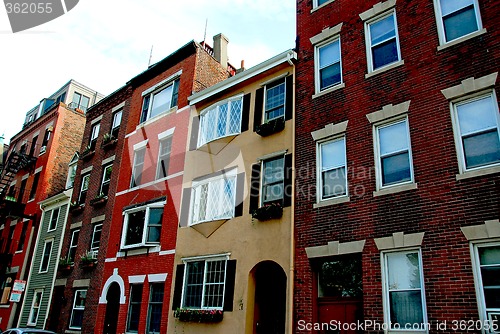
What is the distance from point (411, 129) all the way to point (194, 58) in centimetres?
1269

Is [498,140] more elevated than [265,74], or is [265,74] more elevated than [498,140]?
[265,74]

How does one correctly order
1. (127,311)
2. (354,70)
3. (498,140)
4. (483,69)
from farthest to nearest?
(127,311), (354,70), (483,69), (498,140)

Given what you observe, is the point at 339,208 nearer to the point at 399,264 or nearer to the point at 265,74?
the point at 399,264

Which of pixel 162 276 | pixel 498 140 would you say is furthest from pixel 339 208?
pixel 162 276

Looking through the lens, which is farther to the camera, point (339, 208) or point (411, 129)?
point (339, 208)

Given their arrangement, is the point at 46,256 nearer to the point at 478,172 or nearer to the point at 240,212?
the point at 240,212

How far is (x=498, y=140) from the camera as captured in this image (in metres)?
9.85

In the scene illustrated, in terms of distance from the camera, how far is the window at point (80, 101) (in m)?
37.4

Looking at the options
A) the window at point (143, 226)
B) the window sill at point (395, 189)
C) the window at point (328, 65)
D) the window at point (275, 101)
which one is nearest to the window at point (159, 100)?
the window at point (143, 226)

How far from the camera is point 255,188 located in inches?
587

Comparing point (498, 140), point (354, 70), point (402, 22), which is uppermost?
point (402, 22)

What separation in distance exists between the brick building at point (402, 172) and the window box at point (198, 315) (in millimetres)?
3250

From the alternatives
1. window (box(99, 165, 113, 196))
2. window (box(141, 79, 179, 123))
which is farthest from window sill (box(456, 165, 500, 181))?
window (box(99, 165, 113, 196))

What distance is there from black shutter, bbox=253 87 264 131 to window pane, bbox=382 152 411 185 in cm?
570
